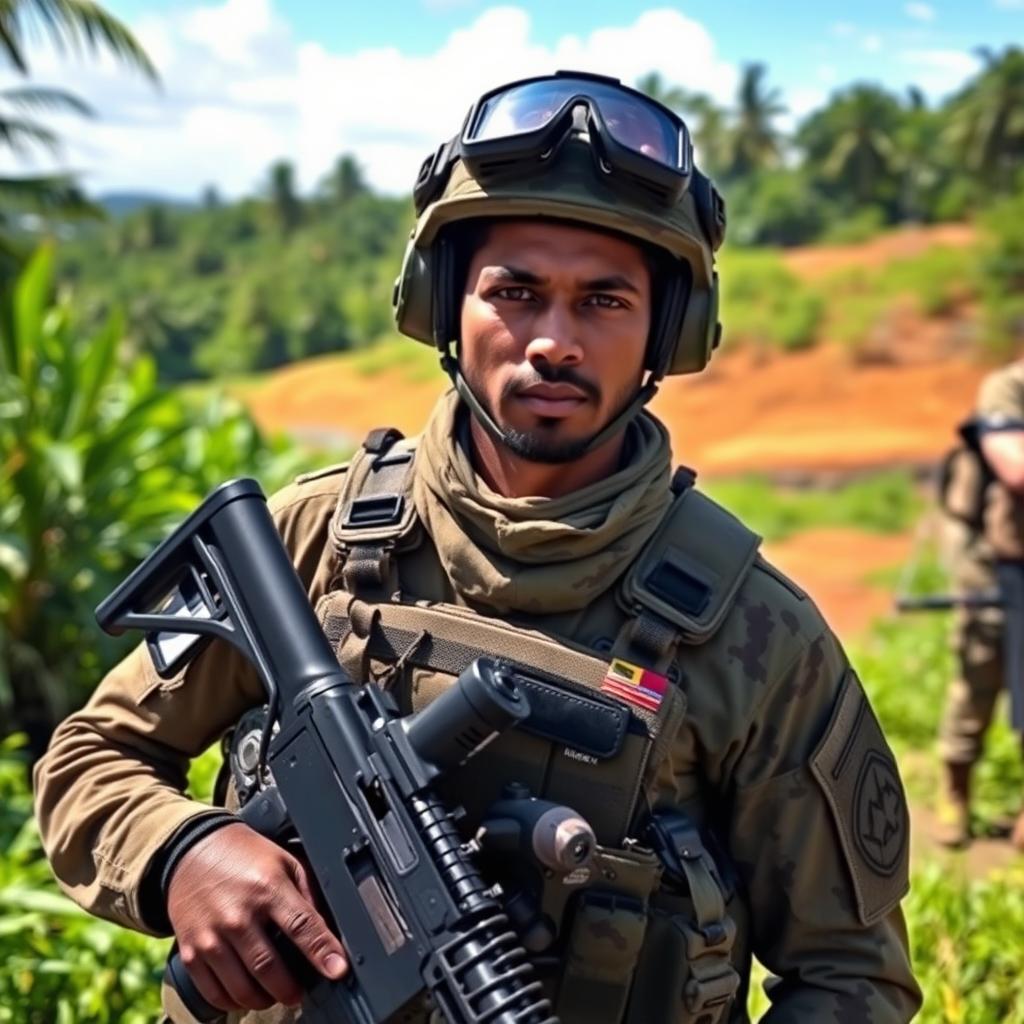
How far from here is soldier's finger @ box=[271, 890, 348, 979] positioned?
1.44 m

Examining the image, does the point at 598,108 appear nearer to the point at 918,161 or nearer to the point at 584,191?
the point at 584,191

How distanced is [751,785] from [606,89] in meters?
0.90

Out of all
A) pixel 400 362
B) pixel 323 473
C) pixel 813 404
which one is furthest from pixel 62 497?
pixel 400 362

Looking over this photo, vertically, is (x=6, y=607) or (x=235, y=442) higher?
(x=235, y=442)

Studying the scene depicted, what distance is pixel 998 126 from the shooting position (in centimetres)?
3981

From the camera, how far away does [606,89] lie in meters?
1.76

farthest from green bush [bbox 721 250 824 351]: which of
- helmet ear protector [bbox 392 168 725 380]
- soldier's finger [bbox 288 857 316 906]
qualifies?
soldier's finger [bbox 288 857 316 906]

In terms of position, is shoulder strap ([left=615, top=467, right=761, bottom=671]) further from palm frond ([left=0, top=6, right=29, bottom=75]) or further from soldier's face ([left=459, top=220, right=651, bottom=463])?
palm frond ([left=0, top=6, right=29, bottom=75])

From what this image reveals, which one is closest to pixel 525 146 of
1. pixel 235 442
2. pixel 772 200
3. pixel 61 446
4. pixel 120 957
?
pixel 120 957

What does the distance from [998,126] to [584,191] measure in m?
42.1

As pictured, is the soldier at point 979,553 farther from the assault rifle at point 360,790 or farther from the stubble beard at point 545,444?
the assault rifle at point 360,790

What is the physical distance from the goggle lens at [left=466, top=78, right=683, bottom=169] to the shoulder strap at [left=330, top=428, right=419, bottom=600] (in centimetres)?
45

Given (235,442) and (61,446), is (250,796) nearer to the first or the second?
(61,446)

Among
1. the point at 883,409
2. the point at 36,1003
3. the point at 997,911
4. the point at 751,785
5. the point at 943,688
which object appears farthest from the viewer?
the point at 883,409
